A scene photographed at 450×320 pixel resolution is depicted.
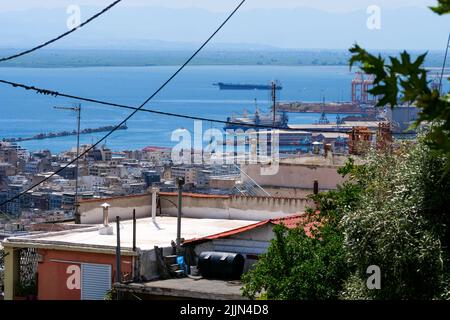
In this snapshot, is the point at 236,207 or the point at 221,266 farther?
the point at 236,207

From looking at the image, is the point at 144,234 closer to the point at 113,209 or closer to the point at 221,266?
the point at 221,266

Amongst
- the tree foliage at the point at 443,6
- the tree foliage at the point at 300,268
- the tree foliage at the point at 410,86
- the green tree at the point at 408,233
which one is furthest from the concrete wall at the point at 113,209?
the tree foliage at the point at 443,6

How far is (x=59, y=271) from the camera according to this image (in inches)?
542

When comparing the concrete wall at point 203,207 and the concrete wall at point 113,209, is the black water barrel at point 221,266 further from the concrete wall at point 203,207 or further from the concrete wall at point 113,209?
the concrete wall at point 113,209

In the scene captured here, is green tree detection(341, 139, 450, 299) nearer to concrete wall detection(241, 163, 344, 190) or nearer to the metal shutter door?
the metal shutter door

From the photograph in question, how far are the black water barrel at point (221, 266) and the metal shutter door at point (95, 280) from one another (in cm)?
114

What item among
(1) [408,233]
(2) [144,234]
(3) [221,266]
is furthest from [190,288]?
(1) [408,233]

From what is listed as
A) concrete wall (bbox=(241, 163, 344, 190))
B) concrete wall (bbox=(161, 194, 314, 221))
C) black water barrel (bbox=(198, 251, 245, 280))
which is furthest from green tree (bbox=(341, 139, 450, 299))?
concrete wall (bbox=(241, 163, 344, 190))

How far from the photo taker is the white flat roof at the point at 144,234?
45.4ft

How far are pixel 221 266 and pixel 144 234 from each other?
2225 mm

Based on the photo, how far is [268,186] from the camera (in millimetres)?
24562

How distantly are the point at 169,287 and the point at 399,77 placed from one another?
30.5 ft
